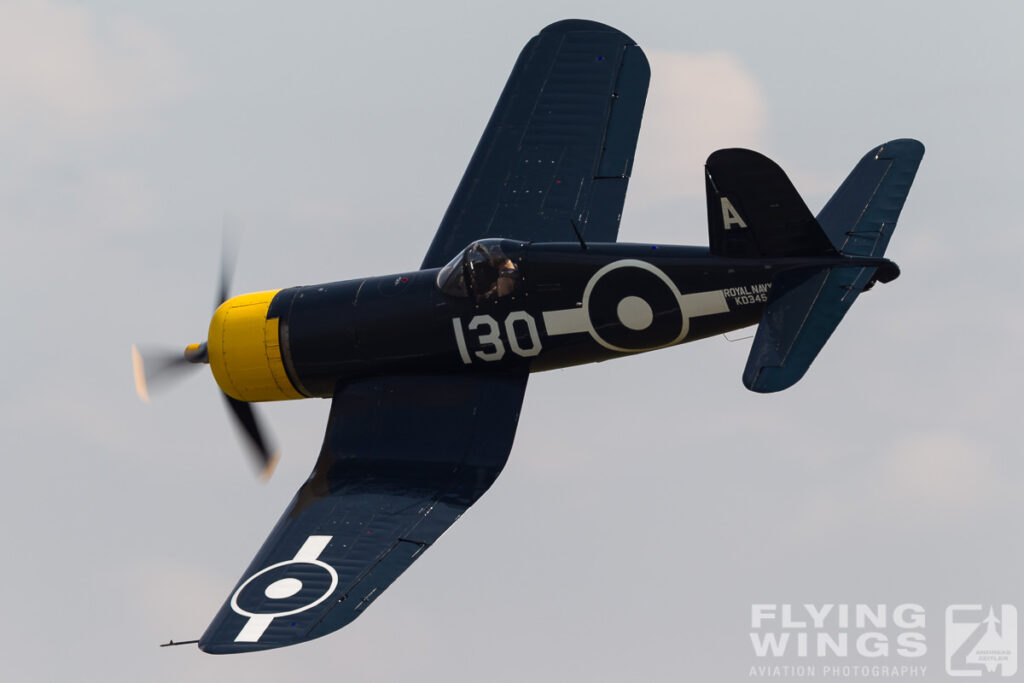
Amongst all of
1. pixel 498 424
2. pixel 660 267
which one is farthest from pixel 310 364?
pixel 660 267

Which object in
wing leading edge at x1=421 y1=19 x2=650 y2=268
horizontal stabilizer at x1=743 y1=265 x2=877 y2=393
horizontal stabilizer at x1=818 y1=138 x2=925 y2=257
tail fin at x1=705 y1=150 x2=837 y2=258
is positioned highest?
wing leading edge at x1=421 y1=19 x2=650 y2=268

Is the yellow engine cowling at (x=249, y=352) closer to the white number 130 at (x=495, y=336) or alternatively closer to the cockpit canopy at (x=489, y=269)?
the white number 130 at (x=495, y=336)

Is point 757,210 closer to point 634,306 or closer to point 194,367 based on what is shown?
point 634,306

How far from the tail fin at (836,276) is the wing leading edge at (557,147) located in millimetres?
3387

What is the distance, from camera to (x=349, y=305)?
65.8 feet

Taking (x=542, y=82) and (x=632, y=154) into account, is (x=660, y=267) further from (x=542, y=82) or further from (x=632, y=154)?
(x=542, y=82)

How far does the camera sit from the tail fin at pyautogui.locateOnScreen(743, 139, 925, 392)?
1711 cm

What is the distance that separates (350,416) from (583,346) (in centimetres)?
269

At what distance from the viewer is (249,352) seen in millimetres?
20375

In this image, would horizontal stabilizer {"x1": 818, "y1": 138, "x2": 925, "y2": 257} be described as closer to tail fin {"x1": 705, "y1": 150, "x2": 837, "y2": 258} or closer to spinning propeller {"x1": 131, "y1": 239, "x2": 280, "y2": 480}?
tail fin {"x1": 705, "y1": 150, "x2": 837, "y2": 258}

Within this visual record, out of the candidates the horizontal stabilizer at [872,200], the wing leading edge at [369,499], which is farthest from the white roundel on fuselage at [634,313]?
the horizontal stabilizer at [872,200]

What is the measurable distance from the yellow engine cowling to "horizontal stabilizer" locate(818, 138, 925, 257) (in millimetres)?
6230

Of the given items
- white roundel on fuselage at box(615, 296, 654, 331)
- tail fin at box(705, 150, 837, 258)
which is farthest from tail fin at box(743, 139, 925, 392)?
white roundel on fuselage at box(615, 296, 654, 331)

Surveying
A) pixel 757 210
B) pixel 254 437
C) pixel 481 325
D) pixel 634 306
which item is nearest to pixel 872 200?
pixel 757 210
